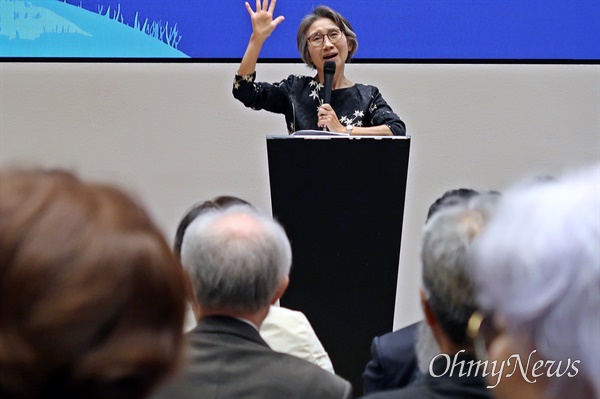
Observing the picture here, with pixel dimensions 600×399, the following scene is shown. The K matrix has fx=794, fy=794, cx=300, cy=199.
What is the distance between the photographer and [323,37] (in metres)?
2.93

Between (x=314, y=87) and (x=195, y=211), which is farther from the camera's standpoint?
(x=314, y=87)

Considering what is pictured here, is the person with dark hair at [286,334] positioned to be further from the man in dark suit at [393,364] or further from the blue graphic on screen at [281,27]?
the blue graphic on screen at [281,27]

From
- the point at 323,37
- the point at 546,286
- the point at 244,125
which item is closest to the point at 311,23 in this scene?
the point at 323,37

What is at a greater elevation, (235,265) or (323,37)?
(323,37)

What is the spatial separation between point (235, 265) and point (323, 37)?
1.69 m

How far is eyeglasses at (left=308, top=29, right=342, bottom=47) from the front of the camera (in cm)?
294

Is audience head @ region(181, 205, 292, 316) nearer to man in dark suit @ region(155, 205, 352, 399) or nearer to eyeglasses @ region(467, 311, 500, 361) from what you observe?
man in dark suit @ region(155, 205, 352, 399)

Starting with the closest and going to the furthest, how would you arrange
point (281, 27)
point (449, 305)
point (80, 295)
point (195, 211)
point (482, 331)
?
point (80, 295) → point (482, 331) → point (449, 305) → point (195, 211) → point (281, 27)

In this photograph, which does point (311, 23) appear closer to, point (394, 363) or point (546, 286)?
point (394, 363)

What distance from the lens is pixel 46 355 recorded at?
2.10 ft

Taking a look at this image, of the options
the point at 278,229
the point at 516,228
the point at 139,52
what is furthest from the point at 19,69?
the point at 516,228

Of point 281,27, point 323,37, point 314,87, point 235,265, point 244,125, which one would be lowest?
point 235,265

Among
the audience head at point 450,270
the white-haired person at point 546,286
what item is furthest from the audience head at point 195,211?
the white-haired person at point 546,286

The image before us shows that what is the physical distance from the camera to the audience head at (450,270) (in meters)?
1.25
